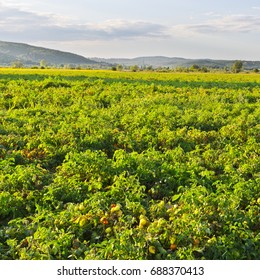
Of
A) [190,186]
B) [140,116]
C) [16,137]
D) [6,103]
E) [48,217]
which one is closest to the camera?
[48,217]

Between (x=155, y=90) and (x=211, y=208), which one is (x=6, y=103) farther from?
(x=211, y=208)

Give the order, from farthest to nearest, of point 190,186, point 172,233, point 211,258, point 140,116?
point 140,116 < point 190,186 < point 172,233 < point 211,258

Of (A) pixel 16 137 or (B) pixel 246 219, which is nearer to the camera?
(B) pixel 246 219

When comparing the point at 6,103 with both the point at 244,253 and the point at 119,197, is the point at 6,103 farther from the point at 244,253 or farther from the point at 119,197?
the point at 244,253

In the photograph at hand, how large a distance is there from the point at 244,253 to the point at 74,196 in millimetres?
2708

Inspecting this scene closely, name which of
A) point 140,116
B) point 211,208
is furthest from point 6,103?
point 211,208

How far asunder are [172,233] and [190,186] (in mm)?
1824

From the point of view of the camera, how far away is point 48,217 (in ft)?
16.5

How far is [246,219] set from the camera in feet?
16.7

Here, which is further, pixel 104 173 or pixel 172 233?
pixel 104 173

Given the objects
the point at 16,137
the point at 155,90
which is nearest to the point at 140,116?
the point at 16,137
